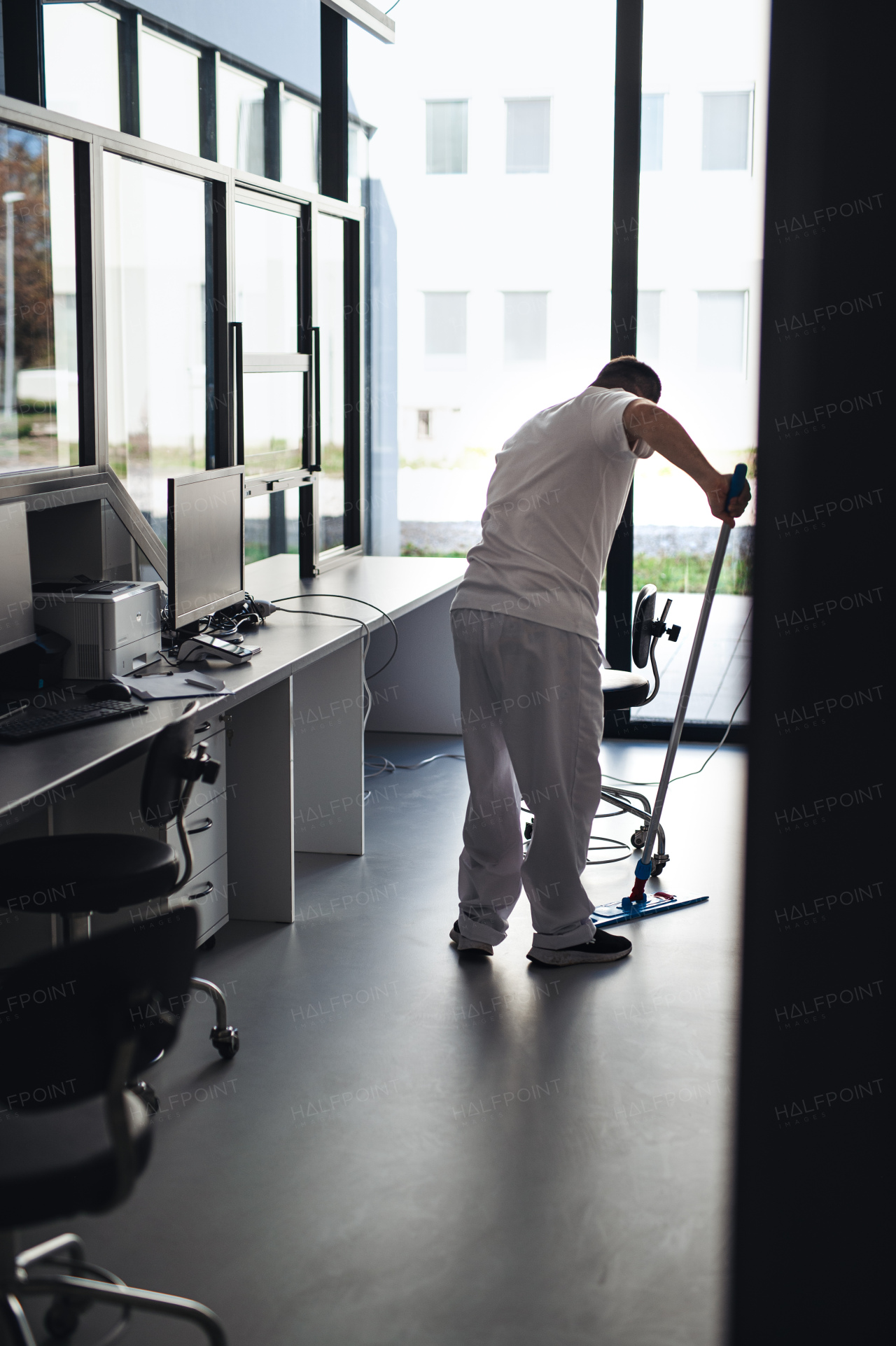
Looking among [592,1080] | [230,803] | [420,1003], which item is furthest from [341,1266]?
[230,803]

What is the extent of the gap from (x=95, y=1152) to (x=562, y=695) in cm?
162

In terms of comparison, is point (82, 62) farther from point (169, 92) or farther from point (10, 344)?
point (10, 344)

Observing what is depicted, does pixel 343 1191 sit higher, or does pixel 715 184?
pixel 715 184

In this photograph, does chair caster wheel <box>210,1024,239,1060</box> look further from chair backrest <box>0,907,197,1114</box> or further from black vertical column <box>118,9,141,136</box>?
black vertical column <box>118,9,141,136</box>

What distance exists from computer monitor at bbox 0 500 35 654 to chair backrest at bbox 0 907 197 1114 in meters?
1.22

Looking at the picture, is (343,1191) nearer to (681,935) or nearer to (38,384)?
(681,935)

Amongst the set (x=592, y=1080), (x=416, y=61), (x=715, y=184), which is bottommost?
(x=592, y=1080)

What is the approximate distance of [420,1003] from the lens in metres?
A: 2.71

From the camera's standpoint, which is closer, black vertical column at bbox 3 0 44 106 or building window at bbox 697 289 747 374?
black vertical column at bbox 3 0 44 106

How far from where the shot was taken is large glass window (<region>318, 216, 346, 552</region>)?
4.76 metres

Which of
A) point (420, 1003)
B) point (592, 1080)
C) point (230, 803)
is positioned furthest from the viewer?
point (230, 803)

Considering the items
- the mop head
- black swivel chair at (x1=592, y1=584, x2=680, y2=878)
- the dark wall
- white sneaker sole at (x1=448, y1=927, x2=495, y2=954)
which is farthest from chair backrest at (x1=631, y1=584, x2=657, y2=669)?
the dark wall

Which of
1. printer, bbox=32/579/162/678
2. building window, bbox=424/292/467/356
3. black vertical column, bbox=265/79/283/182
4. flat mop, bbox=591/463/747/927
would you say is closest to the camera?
printer, bbox=32/579/162/678

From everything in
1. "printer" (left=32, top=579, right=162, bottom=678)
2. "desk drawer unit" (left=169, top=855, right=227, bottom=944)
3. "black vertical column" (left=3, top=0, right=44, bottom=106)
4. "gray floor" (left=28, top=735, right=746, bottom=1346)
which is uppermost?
"black vertical column" (left=3, top=0, right=44, bottom=106)
